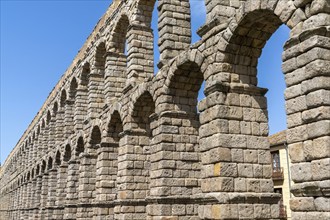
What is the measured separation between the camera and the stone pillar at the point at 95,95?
776 inches

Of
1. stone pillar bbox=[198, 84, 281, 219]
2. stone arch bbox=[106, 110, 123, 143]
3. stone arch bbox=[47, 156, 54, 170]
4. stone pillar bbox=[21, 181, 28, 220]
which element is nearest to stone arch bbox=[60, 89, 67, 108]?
stone arch bbox=[47, 156, 54, 170]

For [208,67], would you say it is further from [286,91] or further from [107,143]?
[107,143]

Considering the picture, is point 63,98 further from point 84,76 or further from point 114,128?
point 114,128

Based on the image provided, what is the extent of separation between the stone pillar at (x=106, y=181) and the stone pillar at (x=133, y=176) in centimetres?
195

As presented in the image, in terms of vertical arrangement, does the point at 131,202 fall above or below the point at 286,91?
below

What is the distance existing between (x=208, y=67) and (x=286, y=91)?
285cm

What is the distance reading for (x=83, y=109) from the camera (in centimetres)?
2295

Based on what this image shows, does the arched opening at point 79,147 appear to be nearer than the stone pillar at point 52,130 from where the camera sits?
Yes

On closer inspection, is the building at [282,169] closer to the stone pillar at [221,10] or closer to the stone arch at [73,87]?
the stone arch at [73,87]

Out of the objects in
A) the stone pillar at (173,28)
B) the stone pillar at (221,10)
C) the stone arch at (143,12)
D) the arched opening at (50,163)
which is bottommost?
the arched opening at (50,163)

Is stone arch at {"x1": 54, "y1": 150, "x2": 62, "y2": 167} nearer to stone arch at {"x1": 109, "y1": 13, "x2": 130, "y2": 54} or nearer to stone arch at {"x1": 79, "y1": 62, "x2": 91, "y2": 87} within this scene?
stone arch at {"x1": 79, "y1": 62, "x2": 91, "y2": 87}

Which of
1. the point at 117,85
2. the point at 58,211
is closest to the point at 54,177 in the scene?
the point at 58,211

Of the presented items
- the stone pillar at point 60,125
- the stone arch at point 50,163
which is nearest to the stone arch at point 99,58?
the stone pillar at point 60,125

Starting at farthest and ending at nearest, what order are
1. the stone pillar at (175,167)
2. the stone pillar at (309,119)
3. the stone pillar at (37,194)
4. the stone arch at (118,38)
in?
the stone pillar at (37,194)
the stone arch at (118,38)
the stone pillar at (175,167)
the stone pillar at (309,119)
